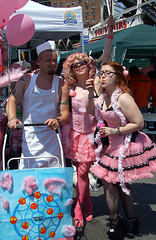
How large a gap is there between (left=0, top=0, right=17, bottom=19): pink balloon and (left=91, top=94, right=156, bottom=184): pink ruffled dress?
146 centimetres

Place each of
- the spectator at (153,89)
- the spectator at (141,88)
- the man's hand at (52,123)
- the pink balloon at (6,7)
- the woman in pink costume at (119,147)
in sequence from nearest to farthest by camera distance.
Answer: the man's hand at (52,123)
the woman in pink costume at (119,147)
the pink balloon at (6,7)
the spectator at (141,88)
the spectator at (153,89)

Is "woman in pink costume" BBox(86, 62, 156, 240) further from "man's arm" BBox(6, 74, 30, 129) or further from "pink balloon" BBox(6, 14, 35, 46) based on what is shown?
"pink balloon" BBox(6, 14, 35, 46)

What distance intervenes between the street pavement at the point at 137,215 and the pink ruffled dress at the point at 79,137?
793mm

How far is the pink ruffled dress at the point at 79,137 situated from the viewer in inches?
116

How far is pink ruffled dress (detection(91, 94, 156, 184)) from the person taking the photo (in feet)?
8.34

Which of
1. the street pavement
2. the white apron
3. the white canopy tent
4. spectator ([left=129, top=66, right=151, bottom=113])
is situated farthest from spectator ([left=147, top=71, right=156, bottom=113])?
the white apron

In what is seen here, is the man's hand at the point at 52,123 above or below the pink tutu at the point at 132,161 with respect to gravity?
above

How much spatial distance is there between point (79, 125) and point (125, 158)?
0.68 metres

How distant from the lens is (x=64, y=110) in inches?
106

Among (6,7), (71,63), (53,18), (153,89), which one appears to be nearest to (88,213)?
(71,63)

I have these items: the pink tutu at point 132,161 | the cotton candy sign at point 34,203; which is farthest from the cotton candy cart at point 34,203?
the pink tutu at point 132,161

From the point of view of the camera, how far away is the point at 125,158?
2566 millimetres

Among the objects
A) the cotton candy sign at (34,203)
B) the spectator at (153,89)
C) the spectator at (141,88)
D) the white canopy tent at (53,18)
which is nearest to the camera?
the cotton candy sign at (34,203)

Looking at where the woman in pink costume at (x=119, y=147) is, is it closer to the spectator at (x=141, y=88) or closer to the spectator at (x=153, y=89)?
the spectator at (x=141, y=88)
